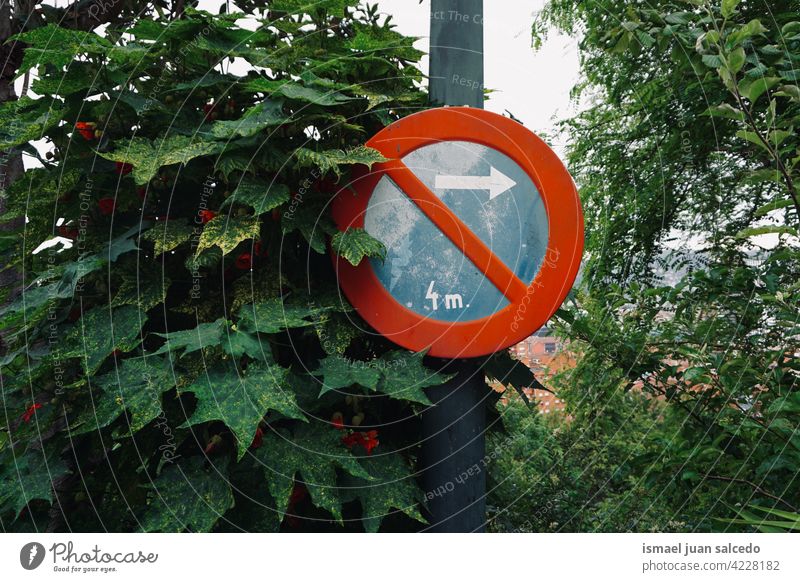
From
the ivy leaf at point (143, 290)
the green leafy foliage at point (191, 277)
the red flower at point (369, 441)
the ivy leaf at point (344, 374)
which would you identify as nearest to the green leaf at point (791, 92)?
the green leafy foliage at point (191, 277)

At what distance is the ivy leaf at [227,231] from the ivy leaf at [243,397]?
0.86 ft

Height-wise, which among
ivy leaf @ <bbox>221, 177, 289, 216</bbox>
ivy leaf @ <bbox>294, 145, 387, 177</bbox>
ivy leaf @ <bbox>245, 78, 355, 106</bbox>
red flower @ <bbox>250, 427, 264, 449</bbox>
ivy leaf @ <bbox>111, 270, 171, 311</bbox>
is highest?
ivy leaf @ <bbox>245, 78, 355, 106</bbox>

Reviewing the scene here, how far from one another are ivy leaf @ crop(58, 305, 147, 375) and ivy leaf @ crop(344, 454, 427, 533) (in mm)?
577

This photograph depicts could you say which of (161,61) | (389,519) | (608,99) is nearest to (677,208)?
(608,99)

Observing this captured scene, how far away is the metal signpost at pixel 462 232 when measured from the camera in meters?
1.60

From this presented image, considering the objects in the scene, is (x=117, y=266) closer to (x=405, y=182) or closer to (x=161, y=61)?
(x=161, y=61)

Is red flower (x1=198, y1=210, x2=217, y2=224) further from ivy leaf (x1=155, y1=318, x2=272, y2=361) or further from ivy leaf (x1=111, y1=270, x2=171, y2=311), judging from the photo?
ivy leaf (x1=155, y1=318, x2=272, y2=361)

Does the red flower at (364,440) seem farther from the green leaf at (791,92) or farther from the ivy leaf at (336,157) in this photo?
the green leaf at (791,92)

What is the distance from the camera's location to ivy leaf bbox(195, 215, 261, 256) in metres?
1.46

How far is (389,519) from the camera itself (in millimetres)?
1710

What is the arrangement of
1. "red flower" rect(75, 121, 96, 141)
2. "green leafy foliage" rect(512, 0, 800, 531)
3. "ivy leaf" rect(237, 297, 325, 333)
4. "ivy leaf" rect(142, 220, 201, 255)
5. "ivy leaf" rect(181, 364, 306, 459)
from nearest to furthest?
"ivy leaf" rect(181, 364, 306, 459) → "ivy leaf" rect(237, 297, 325, 333) → "ivy leaf" rect(142, 220, 201, 255) → "red flower" rect(75, 121, 96, 141) → "green leafy foliage" rect(512, 0, 800, 531)

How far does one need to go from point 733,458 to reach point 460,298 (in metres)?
1.01

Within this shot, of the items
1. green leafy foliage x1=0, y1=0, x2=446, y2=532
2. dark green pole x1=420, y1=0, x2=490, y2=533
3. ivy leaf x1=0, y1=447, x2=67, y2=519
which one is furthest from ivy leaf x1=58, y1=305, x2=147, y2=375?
dark green pole x1=420, y1=0, x2=490, y2=533

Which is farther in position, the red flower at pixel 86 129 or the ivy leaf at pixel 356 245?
the red flower at pixel 86 129
